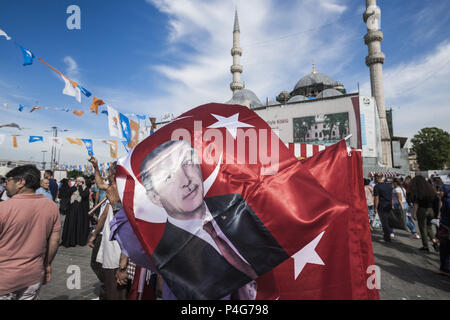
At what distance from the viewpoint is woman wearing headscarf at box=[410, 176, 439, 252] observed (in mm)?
5891

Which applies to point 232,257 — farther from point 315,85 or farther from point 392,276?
point 315,85

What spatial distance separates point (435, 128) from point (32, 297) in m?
57.2

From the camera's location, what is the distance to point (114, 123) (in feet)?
24.7

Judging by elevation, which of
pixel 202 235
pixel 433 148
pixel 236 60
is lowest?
pixel 202 235

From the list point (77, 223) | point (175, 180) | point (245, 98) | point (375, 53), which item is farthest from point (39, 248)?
point (375, 53)

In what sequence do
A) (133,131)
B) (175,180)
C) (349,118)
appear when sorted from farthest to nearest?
(349,118) < (133,131) < (175,180)

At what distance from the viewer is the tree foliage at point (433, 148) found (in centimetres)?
4175

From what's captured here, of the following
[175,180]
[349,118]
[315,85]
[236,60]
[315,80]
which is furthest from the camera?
[315,80]

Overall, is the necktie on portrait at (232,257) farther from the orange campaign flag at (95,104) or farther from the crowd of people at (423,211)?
the orange campaign flag at (95,104)

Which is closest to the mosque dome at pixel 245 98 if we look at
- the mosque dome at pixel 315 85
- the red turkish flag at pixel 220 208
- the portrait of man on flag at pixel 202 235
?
the mosque dome at pixel 315 85

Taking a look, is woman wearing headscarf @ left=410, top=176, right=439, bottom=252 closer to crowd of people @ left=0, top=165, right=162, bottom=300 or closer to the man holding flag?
the man holding flag

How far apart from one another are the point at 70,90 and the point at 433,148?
54.1 metres

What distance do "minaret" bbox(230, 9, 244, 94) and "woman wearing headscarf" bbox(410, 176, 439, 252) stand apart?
4231cm

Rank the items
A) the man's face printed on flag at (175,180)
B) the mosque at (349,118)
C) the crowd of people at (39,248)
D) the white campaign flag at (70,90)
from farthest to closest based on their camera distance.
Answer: the mosque at (349,118)
the white campaign flag at (70,90)
the crowd of people at (39,248)
the man's face printed on flag at (175,180)
